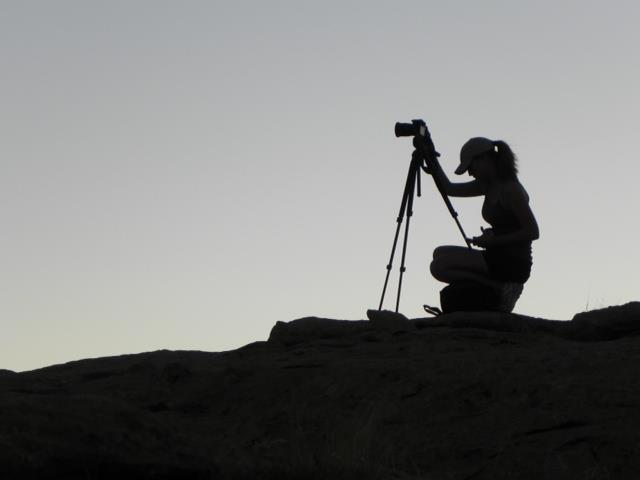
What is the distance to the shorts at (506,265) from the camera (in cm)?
1114

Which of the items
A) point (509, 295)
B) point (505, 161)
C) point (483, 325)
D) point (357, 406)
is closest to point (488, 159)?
point (505, 161)

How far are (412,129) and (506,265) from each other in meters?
1.64

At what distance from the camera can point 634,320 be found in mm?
11094

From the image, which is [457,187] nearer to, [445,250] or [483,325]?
[445,250]

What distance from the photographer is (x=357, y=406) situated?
838cm

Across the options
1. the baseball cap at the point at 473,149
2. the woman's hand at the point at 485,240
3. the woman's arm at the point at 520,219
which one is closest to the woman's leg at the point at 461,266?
the woman's hand at the point at 485,240

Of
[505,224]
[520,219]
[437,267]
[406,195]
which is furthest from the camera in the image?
[406,195]

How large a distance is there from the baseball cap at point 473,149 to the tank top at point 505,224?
0.40m

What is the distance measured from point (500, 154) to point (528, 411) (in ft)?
13.0

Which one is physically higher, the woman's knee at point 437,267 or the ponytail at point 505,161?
the ponytail at point 505,161

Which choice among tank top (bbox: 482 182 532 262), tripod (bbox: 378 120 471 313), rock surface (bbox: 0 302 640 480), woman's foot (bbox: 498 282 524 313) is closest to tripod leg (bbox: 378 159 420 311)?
tripod (bbox: 378 120 471 313)

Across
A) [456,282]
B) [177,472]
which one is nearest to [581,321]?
[456,282]

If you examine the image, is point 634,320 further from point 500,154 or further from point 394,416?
point 394,416

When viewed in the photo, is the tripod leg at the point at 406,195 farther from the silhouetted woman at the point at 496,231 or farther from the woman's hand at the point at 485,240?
the woman's hand at the point at 485,240
